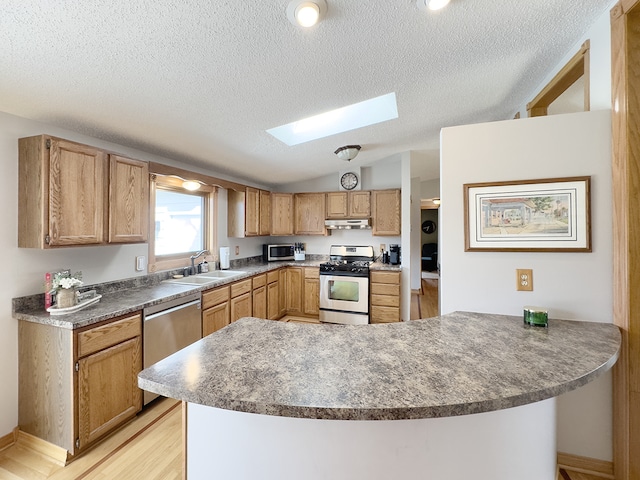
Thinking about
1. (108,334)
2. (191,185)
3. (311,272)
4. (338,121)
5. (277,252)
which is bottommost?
(108,334)

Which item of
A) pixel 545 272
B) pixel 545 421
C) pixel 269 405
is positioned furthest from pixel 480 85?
pixel 269 405

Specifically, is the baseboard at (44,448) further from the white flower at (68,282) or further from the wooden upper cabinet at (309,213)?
the wooden upper cabinet at (309,213)

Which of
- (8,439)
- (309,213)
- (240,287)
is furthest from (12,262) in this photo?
(309,213)

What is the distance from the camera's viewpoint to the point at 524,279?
1573 millimetres

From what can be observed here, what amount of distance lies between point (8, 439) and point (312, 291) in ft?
10.5

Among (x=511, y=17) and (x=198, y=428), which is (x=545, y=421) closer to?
(x=198, y=428)

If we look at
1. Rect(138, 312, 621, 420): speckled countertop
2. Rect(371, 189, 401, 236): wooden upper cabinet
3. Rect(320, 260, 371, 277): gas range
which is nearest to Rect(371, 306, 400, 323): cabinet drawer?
Rect(320, 260, 371, 277): gas range

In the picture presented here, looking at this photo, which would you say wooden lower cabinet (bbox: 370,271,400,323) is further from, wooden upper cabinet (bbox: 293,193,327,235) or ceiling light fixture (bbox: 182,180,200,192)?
ceiling light fixture (bbox: 182,180,200,192)

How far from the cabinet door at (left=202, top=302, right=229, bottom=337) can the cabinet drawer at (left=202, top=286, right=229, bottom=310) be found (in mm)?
44

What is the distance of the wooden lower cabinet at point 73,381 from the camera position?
1658 mm

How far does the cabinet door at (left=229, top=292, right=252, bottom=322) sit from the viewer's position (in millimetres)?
3145

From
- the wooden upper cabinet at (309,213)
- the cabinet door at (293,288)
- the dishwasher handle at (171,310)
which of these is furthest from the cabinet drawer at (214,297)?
the wooden upper cabinet at (309,213)

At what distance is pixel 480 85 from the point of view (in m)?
2.24

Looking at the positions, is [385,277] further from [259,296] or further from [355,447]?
[355,447]
